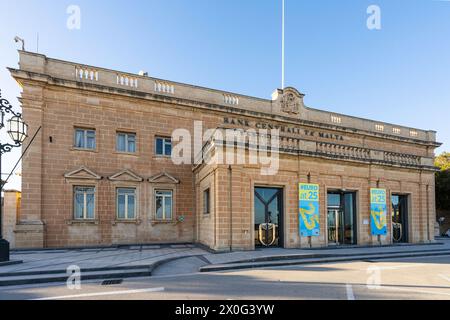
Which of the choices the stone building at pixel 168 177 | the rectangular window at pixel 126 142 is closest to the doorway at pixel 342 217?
the stone building at pixel 168 177

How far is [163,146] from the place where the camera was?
17625mm

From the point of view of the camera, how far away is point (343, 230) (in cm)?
1702

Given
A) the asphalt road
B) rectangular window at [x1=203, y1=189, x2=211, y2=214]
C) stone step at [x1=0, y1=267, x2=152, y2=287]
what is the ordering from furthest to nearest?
rectangular window at [x1=203, y1=189, x2=211, y2=214], stone step at [x1=0, y1=267, x2=152, y2=287], the asphalt road

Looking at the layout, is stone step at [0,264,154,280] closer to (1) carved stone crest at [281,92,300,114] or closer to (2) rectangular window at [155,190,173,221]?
(2) rectangular window at [155,190,173,221]

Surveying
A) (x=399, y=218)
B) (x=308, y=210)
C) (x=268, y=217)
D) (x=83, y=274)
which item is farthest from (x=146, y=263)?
(x=399, y=218)

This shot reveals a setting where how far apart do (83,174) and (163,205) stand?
4542mm

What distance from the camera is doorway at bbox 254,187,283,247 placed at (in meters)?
14.6

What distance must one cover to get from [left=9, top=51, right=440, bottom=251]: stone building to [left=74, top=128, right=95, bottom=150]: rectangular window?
0.17ft

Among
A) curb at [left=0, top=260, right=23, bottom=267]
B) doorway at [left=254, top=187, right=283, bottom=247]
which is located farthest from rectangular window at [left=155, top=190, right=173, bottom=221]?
curb at [left=0, top=260, right=23, bottom=267]

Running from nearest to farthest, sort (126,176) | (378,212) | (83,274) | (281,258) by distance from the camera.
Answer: (83,274) < (281,258) < (126,176) < (378,212)

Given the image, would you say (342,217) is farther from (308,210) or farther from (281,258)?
(281,258)

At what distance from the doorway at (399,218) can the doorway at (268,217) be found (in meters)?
8.59

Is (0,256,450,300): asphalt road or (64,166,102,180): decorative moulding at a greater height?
(64,166,102,180): decorative moulding

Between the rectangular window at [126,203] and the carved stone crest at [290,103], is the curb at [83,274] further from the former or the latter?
the carved stone crest at [290,103]
